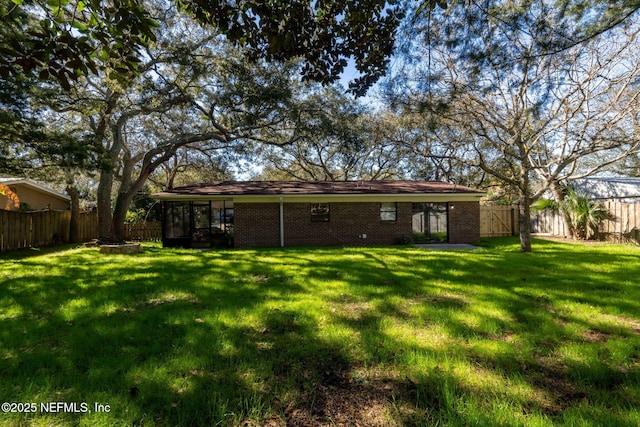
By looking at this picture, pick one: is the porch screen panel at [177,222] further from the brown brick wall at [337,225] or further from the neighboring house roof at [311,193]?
the brown brick wall at [337,225]

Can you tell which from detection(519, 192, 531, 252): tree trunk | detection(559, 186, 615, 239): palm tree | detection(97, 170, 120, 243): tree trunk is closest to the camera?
detection(519, 192, 531, 252): tree trunk

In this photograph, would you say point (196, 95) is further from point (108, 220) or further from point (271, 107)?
point (108, 220)

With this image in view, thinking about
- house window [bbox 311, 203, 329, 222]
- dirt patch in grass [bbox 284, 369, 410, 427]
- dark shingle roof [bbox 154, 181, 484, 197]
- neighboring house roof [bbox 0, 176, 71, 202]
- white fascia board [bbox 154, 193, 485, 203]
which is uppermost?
neighboring house roof [bbox 0, 176, 71, 202]

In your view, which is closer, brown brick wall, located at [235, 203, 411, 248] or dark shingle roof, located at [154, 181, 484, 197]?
dark shingle roof, located at [154, 181, 484, 197]

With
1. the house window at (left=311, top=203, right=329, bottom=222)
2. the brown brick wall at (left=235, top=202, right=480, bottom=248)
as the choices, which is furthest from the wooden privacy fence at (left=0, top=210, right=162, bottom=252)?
the house window at (left=311, top=203, right=329, bottom=222)

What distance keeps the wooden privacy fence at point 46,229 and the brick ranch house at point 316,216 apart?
5.27 m

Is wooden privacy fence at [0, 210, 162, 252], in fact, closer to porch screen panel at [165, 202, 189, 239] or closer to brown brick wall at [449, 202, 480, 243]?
porch screen panel at [165, 202, 189, 239]

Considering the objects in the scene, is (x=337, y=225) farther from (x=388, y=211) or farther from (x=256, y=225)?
(x=256, y=225)

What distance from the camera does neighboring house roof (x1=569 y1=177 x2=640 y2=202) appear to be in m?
17.3

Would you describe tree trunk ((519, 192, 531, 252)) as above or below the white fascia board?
below

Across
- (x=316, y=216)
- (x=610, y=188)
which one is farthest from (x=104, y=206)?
(x=610, y=188)

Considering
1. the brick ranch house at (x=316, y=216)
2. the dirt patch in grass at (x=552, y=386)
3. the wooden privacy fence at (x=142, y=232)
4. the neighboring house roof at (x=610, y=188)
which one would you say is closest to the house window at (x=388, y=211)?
the brick ranch house at (x=316, y=216)

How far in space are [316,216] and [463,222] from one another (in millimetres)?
7440

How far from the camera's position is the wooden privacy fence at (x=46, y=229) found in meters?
13.0
